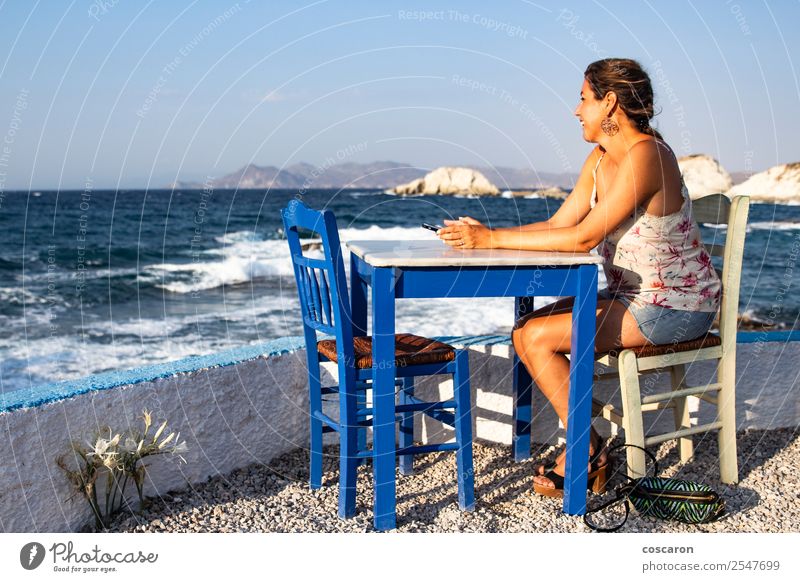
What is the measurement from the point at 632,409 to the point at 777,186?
25.7m

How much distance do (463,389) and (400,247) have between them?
1.87 feet

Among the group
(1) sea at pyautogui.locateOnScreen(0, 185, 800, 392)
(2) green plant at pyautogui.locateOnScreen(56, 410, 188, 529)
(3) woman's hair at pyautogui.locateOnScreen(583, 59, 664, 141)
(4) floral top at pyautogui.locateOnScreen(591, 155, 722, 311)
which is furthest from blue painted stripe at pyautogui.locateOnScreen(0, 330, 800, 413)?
(1) sea at pyautogui.locateOnScreen(0, 185, 800, 392)

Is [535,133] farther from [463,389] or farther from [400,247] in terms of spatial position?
[463,389]

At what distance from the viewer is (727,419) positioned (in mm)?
3412

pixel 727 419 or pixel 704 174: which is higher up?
pixel 704 174

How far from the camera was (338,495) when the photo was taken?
327 cm

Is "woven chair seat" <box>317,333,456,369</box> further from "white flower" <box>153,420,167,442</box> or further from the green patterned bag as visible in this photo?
the green patterned bag

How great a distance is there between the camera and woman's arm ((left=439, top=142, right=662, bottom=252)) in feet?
9.66

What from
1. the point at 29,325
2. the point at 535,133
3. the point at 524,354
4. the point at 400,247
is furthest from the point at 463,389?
the point at 29,325

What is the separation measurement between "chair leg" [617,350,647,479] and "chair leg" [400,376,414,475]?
84cm

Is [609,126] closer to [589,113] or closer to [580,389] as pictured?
[589,113]

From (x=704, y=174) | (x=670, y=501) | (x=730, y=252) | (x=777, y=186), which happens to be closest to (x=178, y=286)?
(x=730, y=252)

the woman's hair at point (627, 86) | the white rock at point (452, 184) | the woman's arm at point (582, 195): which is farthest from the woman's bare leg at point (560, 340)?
the white rock at point (452, 184)

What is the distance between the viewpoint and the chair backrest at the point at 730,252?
323 cm
